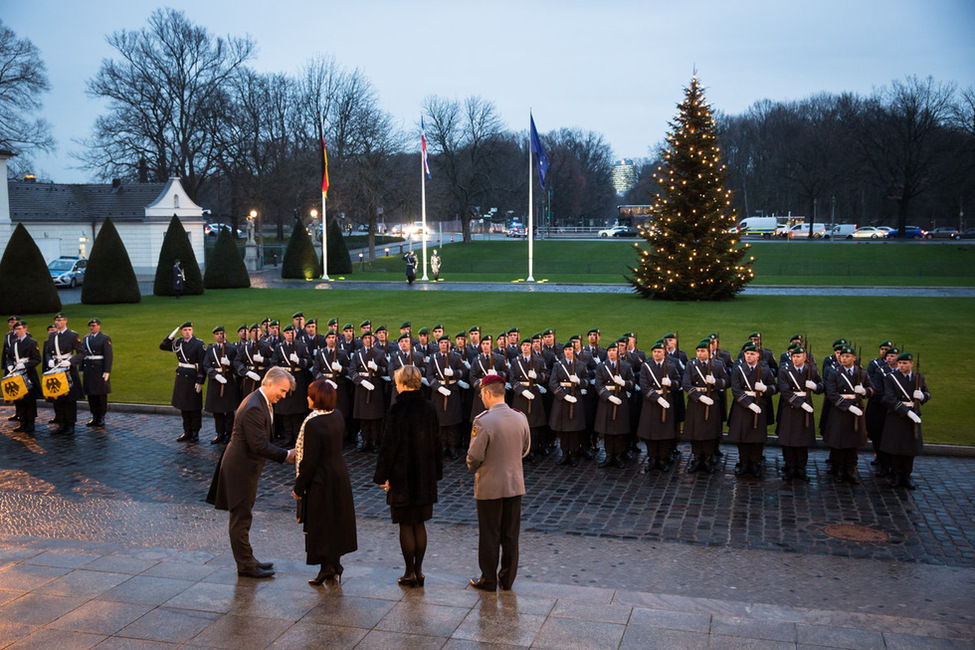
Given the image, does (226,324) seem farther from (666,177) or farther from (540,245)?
(540,245)

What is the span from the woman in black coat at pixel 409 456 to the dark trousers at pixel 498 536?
1.57 ft

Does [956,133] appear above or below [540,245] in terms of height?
above

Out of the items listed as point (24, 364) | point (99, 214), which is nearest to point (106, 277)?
point (24, 364)

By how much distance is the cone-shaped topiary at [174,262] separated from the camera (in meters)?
37.8

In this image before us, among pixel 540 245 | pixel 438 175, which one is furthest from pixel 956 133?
pixel 438 175

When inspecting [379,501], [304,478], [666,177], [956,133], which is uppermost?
[956,133]

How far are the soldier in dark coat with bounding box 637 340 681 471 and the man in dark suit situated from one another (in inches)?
247

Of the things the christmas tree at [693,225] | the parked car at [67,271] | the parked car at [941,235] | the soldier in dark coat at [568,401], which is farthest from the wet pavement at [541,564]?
the parked car at [941,235]

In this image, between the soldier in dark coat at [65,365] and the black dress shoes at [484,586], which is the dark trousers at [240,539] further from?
the soldier in dark coat at [65,365]

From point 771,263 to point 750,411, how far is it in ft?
163

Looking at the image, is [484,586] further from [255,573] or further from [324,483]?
[255,573]

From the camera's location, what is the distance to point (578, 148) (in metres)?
136

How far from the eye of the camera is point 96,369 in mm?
15055

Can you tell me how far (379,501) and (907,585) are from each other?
5.99 metres
